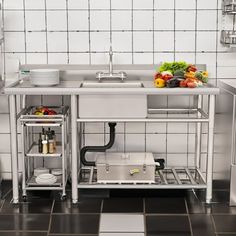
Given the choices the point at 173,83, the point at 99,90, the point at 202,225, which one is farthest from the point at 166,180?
the point at 99,90

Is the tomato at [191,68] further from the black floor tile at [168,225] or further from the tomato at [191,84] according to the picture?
the black floor tile at [168,225]

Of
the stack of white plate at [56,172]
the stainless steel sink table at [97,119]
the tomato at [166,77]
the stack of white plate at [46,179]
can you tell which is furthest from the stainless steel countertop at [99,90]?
the stack of white plate at [56,172]

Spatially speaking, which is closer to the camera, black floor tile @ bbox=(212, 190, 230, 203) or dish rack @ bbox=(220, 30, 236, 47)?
black floor tile @ bbox=(212, 190, 230, 203)

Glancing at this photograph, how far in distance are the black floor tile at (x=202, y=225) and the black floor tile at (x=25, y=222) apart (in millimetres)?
897

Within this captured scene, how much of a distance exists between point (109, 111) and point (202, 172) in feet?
3.61

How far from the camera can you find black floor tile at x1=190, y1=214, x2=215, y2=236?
2838 mm

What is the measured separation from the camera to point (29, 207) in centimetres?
326

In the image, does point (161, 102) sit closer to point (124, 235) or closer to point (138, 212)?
point (138, 212)

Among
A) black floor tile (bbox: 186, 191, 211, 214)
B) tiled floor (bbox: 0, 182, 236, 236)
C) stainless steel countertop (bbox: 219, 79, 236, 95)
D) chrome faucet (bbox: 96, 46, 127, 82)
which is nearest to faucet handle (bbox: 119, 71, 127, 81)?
chrome faucet (bbox: 96, 46, 127, 82)

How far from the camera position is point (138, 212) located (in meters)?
3.16

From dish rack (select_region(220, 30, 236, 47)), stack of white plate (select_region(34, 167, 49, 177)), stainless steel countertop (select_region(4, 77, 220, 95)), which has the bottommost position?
stack of white plate (select_region(34, 167, 49, 177))

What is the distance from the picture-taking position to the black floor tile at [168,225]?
2848 mm

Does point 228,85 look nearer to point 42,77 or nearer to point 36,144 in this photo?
point 42,77

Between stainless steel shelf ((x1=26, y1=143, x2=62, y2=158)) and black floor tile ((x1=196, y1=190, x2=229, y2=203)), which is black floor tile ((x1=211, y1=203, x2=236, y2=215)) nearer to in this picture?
black floor tile ((x1=196, y1=190, x2=229, y2=203))
